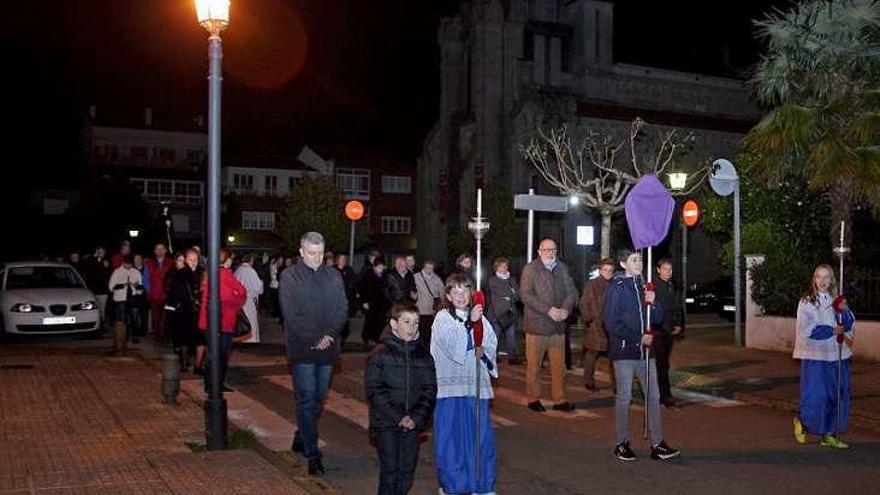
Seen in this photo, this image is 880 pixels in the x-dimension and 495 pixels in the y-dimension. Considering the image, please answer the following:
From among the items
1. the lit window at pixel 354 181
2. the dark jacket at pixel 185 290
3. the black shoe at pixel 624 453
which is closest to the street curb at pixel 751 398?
the black shoe at pixel 624 453

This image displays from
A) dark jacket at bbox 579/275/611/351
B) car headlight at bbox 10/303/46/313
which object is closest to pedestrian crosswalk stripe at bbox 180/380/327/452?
dark jacket at bbox 579/275/611/351

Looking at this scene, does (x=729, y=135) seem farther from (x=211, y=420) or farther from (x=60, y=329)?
(x=211, y=420)

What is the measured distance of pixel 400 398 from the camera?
5922 millimetres

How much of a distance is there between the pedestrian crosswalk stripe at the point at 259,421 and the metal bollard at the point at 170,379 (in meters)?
0.63

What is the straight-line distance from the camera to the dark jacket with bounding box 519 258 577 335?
11.0 meters

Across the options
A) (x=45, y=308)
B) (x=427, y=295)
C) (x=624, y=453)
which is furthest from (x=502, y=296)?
(x=45, y=308)

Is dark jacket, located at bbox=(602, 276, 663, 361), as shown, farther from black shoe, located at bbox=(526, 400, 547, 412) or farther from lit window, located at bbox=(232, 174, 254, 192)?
lit window, located at bbox=(232, 174, 254, 192)

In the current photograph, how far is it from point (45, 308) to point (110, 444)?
1017 centimetres

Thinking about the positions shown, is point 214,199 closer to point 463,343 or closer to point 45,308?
point 463,343

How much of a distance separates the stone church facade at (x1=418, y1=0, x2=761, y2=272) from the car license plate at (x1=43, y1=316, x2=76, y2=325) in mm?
26734

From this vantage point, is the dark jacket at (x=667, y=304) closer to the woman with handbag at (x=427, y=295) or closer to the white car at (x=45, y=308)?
the woman with handbag at (x=427, y=295)

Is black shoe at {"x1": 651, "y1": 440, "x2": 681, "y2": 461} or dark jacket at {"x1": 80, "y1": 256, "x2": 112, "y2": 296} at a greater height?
dark jacket at {"x1": 80, "y1": 256, "x2": 112, "y2": 296}

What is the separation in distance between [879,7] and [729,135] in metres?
33.0

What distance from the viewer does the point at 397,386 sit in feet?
19.4
